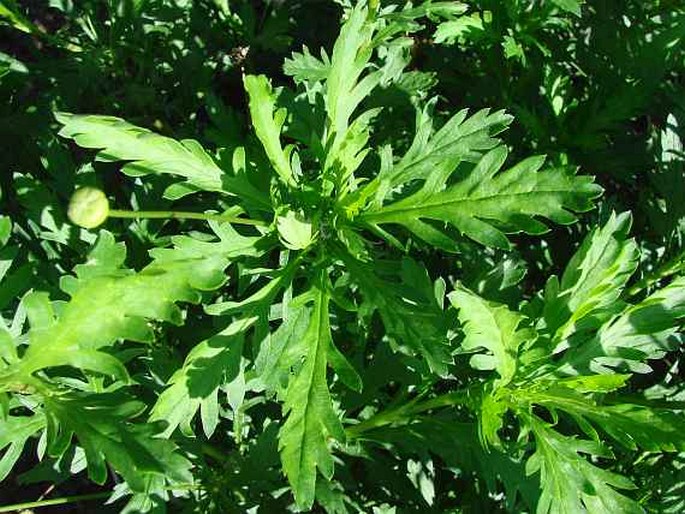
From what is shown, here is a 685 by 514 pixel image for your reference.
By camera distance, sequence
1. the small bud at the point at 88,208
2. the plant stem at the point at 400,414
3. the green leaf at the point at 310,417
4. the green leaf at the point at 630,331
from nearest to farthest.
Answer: the small bud at the point at 88,208
the green leaf at the point at 310,417
the green leaf at the point at 630,331
the plant stem at the point at 400,414

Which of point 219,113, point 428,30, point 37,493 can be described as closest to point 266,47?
point 219,113

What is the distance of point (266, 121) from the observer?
1.89 meters

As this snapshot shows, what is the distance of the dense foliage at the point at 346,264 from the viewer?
1.76 metres

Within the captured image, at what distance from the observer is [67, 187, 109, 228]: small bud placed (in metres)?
1.50

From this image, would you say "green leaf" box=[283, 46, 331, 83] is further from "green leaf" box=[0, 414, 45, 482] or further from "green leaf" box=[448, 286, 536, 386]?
"green leaf" box=[0, 414, 45, 482]

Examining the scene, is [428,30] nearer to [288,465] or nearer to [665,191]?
[665,191]

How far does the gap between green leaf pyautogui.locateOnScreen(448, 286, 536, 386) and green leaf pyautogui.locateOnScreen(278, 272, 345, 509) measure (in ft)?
1.03

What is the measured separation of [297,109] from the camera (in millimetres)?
2330

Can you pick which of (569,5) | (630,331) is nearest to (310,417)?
(630,331)

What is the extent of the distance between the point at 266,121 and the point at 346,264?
0.39m

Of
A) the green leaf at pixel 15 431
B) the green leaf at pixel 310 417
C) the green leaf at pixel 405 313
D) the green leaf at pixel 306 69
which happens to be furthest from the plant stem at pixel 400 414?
the green leaf at pixel 306 69

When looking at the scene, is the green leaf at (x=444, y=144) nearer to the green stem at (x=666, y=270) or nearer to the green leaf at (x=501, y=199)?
the green leaf at (x=501, y=199)

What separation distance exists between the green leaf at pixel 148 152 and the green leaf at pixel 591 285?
2.63ft

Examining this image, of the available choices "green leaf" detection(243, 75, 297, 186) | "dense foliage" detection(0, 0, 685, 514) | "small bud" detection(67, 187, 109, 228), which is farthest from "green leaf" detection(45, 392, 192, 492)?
"green leaf" detection(243, 75, 297, 186)
